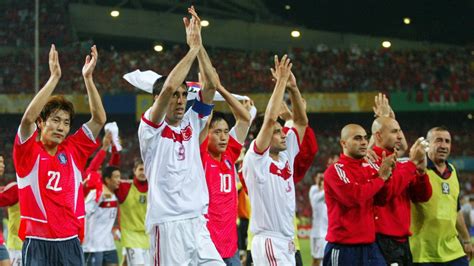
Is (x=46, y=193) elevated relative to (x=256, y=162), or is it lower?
lower

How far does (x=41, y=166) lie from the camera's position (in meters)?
7.24

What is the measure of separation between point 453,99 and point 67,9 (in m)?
17.9

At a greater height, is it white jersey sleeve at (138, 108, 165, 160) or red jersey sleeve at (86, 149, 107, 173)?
red jersey sleeve at (86, 149, 107, 173)

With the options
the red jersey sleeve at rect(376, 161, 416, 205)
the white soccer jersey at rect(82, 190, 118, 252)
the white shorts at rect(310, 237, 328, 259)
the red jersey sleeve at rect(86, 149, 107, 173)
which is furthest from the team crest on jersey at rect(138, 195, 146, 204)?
the red jersey sleeve at rect(376, 161, 416, 205)

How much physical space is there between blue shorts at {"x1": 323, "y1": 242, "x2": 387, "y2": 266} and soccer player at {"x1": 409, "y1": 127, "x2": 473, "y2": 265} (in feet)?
3.03

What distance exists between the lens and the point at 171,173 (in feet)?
21.9

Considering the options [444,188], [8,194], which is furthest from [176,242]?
[8,194]

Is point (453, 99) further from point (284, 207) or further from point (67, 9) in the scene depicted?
point (284, 207)

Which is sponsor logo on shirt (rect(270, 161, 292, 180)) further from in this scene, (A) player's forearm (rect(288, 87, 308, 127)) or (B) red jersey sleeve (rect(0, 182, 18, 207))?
(B) red jersey sleeve (rect(0, 182, 18, 207))

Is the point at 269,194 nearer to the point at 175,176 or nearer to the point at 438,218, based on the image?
the point at 438,218

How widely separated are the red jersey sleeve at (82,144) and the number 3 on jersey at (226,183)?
1358 mm

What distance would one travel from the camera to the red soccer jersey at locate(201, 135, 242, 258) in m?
8.27

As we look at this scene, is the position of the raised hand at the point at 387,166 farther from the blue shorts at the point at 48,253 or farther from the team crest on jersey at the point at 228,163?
the blue shorts at the point at 48,253

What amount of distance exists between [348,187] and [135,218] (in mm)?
6359
